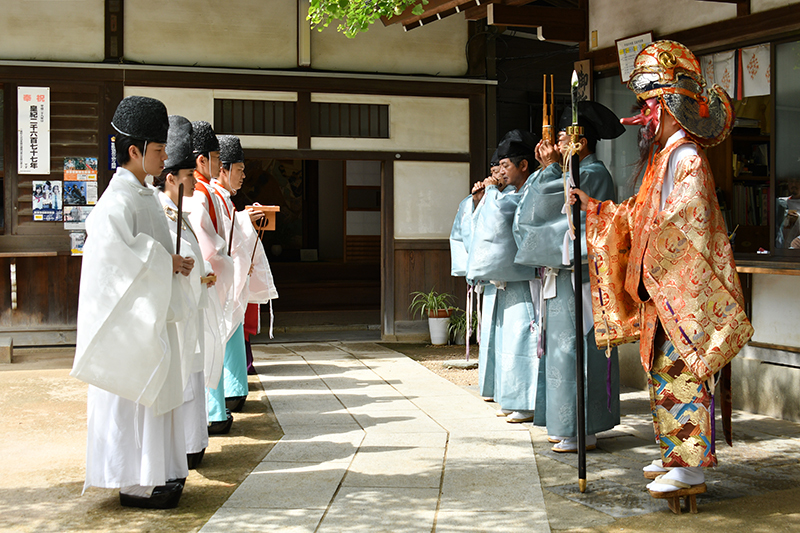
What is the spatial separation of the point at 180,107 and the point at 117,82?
2.43 ft

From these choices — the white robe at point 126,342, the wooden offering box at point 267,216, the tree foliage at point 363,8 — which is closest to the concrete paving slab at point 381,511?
the white robe at point 126,342

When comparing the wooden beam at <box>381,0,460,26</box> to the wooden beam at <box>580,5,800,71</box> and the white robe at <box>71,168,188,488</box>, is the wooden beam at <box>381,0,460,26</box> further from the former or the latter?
the white robe at <box>71,168,188,488</box>

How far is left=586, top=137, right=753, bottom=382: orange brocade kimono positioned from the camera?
10.7ft

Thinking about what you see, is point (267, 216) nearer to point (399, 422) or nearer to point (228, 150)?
point (228, 150)

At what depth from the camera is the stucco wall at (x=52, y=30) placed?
8305 mm

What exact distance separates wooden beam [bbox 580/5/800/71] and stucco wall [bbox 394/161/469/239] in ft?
11.9

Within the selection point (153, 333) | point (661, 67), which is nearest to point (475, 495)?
point (153, 333)

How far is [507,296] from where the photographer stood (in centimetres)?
512

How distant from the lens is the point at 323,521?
3.23m

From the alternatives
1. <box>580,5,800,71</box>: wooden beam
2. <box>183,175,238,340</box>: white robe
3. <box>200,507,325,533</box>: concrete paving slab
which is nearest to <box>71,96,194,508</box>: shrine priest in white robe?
<box>200,507,325,533</box>: concrete paving slab

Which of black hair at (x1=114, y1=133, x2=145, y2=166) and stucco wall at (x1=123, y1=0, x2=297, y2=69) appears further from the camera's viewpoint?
stucco wall at (x1=123, y1=0, x2=297, y2=69)

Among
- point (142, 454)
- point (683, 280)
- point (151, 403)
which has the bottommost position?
point (142, 454)

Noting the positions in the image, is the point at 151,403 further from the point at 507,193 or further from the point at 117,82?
the point at 117,82

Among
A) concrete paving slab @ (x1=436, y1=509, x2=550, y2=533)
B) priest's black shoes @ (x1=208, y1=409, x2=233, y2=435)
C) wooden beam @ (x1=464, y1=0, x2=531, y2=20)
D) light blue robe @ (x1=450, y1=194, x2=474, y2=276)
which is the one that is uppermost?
wooden beam @ (x1=464, y1=0, x2=531, y2=20)
